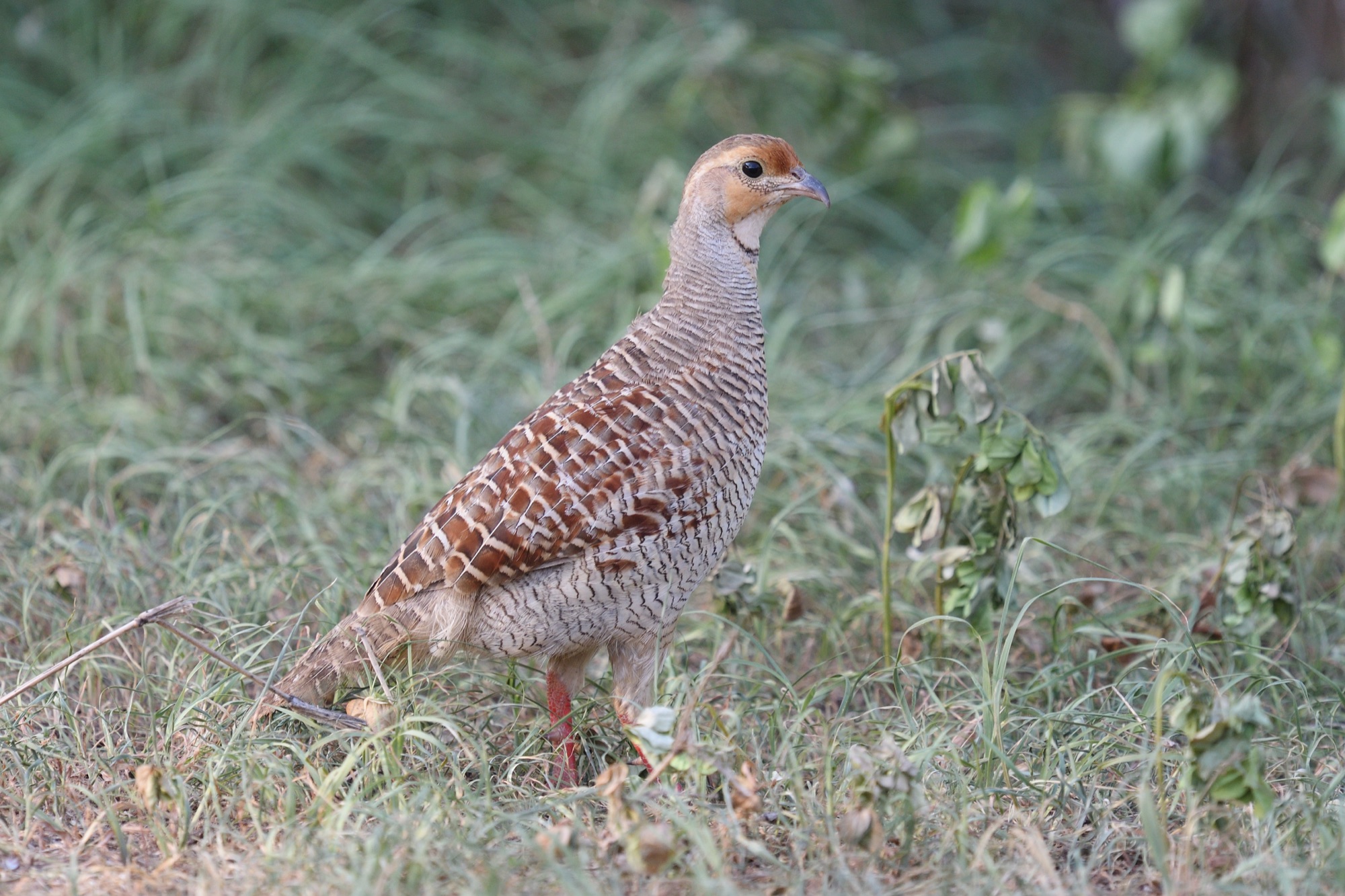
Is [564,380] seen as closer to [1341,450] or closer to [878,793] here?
[1341,450]

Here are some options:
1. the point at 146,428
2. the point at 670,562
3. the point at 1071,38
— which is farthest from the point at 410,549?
the point at 1071,38

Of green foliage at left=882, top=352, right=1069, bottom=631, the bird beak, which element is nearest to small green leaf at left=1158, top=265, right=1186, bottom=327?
green foliage at left=882, top=352, right=1069, bottom=631

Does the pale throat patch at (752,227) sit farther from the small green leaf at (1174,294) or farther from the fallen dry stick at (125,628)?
the small green leaf at (1174,294)

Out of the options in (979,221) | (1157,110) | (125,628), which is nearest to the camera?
(125,628)

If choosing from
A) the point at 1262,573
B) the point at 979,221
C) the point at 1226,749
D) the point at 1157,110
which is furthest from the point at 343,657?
the point at 1157,110

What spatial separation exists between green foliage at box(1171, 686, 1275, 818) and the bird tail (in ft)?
5.27

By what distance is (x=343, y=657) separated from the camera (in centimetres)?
308

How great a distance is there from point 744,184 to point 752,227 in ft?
0.35

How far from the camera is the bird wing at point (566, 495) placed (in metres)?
2.93

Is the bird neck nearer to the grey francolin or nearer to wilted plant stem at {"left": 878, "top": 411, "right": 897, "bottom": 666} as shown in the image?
the grey francolin

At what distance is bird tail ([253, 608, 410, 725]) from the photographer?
3.07m

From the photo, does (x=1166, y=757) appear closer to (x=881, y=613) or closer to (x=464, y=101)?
(x=881, y=613)

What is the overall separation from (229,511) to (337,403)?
41.2 inches

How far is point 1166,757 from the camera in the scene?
2.80 metres
